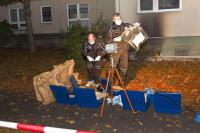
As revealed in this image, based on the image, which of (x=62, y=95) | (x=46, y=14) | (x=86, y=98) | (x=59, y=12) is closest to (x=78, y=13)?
(x=59, y=12)

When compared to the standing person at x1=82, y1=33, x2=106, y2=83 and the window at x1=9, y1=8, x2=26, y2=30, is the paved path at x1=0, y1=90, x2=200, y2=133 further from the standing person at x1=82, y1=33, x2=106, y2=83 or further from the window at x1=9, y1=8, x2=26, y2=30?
the window at x1=9, y1=8, x2=26, y2=30

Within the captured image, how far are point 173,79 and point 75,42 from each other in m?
3.71

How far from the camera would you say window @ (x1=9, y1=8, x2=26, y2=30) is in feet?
75.7

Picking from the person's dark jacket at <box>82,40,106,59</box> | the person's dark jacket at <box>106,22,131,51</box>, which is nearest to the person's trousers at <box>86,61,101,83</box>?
the person's dark jacket at <box>82,40,106,59</box>

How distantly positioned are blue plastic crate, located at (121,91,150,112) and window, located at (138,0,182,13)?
25.3 ft

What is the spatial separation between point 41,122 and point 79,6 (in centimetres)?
1455

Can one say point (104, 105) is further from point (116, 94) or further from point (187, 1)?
point (187, 1)

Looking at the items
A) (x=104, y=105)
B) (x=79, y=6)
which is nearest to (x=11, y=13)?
(x=79, y=6)

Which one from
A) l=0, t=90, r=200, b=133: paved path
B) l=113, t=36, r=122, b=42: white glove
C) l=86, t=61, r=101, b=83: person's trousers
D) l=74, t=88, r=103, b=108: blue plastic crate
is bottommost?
l=0, t=90, r=200, b=133: paved path

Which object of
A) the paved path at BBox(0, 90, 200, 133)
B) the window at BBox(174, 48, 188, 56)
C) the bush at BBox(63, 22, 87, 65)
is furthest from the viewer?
the window at BBox(174, 48, 188, 56)

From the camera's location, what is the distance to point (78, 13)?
2077cm

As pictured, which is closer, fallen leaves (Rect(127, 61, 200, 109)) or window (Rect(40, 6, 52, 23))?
fallen leaves (Rect(127, 61, 200, 109))

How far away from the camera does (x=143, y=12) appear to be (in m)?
14.5

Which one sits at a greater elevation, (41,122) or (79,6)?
(79,6)
